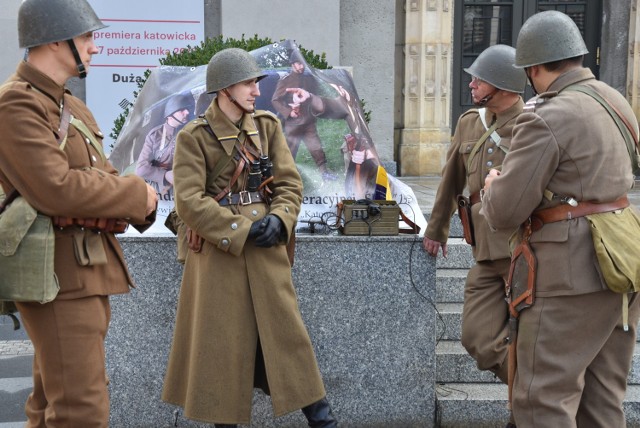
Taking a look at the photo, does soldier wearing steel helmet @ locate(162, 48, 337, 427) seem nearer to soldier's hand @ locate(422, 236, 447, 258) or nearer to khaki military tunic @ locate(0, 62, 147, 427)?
khaki military tunic @ locate(0, 62, 147, 427)

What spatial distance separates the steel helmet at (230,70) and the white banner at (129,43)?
6.89m

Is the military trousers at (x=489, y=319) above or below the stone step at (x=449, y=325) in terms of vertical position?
above

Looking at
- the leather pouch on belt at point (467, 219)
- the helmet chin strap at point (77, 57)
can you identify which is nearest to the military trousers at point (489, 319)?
the leather pouch on belt at point (467, 219)

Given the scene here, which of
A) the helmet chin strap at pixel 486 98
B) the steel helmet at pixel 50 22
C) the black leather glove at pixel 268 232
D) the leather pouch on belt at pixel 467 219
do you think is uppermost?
the steel helmet at pixel 50 22

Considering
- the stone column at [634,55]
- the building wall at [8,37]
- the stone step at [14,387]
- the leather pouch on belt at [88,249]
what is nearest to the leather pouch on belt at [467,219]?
the leather pouch on belt at [88,249]

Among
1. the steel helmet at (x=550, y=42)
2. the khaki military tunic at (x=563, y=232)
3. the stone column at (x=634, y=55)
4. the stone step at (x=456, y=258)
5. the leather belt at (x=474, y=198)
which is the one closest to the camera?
the khaki military tunic at (x=563, y=232)

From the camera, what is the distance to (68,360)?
11.3 feet

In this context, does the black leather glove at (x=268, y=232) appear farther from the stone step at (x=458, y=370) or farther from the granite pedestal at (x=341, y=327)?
the stone step at (x=458, y=370)

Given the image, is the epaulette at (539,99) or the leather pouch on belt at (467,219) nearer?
the epaulette at (539,99)

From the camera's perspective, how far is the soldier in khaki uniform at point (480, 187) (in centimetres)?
474

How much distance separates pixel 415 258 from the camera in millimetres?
5098

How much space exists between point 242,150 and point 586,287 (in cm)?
173

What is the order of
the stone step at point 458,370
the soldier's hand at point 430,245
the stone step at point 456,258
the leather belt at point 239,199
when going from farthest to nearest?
the stone step at point 456,258 → the stone step at point 458,370 → the soldier's hand at point 430,245 → the leather belt at point 239,199

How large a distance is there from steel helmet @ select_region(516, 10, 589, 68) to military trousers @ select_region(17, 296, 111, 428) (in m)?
2.07
